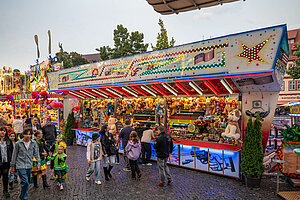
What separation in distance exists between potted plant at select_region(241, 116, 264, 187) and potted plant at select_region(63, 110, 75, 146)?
34.3 ft

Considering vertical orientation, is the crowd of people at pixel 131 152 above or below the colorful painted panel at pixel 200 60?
below

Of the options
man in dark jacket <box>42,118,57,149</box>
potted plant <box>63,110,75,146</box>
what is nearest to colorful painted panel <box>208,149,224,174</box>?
man in dark jacket <box>42,118,57,149</box>

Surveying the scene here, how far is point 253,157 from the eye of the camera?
21.2ft

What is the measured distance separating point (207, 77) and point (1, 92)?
21.5 metres

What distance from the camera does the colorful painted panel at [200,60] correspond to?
21.5 feet

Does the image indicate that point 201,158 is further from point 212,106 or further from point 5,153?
point 5,153

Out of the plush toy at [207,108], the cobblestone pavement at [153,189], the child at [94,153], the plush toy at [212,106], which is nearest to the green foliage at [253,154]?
the cobblestone pavement at [153,189]

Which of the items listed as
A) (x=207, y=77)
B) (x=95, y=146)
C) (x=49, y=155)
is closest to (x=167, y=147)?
(x=95, y=146)

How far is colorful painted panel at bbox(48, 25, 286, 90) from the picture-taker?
6.54 metres

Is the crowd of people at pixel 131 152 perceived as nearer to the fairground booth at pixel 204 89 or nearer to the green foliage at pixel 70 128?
the fairground booth at pixel 204 89

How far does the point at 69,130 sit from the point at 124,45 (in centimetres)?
2223

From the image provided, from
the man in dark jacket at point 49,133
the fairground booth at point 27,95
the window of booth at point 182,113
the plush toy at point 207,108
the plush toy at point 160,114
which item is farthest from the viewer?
the fairground booth at point 27,95

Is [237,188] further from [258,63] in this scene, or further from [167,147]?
[258,63]

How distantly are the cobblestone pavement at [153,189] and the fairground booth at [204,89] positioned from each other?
791 mm
